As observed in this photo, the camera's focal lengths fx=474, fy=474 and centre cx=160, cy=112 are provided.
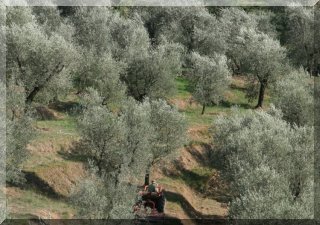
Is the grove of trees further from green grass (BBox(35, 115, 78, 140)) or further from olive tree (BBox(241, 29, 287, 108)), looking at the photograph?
green grass (BBox(35, 115, 78, 140))

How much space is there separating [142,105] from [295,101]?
79.8 feet

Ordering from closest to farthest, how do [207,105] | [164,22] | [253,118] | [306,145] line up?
[306,145], [253,118], [207,105], [164,22]

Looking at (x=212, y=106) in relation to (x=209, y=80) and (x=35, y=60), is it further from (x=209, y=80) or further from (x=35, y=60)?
(x=35, y=60)

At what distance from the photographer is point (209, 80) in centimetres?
7362

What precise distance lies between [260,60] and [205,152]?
75.1ft

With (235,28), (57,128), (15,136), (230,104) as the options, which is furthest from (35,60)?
(235,28)

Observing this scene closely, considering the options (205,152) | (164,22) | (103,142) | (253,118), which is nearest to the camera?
(103,142)

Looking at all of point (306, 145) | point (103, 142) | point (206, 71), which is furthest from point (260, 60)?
point (103, 142)

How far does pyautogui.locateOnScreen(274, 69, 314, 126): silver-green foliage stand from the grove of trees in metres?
0.14

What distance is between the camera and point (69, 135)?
2140 inches

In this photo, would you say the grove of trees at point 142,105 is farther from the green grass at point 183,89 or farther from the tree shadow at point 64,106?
the green grass at point 183,89

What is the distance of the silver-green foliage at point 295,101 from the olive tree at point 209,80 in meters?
9.00

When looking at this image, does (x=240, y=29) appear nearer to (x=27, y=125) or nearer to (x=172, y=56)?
(x=172, y=56)

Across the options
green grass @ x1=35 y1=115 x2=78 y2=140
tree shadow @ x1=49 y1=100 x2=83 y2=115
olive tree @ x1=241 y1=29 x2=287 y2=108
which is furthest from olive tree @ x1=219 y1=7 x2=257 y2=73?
green grass @ x1=35 y1=115 x2=78 y2=140
